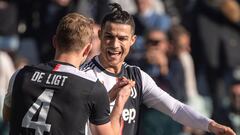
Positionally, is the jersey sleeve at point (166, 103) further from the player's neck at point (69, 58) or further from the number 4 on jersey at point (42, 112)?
the number 4 on jersey at point (42, 112)

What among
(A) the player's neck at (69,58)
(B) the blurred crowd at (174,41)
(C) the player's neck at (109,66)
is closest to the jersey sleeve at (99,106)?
(A) the player's neck at (69,58)

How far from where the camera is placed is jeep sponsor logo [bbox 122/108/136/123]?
7.09m

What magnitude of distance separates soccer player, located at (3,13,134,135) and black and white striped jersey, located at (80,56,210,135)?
0.96 meters

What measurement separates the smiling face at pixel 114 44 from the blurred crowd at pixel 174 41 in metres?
4.36

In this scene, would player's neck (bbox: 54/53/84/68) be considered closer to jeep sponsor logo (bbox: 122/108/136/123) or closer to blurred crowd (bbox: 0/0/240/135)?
jeep sponsor logo (bbox: 122/108/136/123)

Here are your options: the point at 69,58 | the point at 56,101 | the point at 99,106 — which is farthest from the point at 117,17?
the point at 56,101

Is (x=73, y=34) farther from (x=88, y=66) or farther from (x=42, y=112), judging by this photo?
(x=88, y=66)

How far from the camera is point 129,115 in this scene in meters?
7.14

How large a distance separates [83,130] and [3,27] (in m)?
6.75

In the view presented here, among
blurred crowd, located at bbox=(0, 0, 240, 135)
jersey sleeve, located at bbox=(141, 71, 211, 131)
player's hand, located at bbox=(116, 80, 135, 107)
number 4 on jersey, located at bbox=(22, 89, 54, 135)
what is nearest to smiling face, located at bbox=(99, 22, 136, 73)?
jersey sleeve, located at bbox=(141, 71, 211, 131)

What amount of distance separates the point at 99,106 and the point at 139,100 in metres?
1.20

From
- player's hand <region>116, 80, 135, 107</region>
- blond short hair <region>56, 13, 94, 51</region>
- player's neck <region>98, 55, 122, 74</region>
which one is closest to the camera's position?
blond short hair <region>56, 13, 94, 51</region>

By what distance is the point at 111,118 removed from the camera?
637 centimetres

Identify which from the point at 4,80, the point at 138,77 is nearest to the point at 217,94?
the point at 4,80
